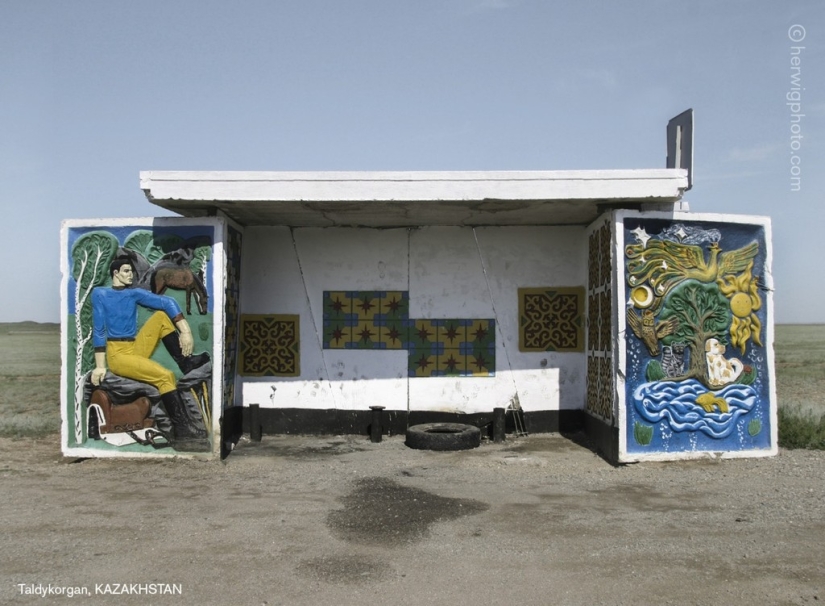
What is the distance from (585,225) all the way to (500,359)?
2205mm

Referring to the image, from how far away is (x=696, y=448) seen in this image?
350 inches

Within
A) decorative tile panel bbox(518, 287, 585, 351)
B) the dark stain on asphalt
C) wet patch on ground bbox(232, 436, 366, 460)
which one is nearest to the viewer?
the dark stain on asphalt

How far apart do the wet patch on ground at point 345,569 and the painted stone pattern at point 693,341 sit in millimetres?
4366

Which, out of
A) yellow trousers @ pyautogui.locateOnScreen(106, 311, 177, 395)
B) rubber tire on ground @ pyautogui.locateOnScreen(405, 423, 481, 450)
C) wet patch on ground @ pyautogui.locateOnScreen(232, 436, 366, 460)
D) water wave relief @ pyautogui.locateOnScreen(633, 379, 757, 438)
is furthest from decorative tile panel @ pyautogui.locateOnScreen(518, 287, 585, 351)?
yellow trousers @ pyautogui.locateOnScreen(106, 311, 177, 395)

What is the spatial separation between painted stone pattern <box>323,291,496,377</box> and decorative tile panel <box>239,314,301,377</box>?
48 centimetres

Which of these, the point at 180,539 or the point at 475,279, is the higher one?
the point at 475,279

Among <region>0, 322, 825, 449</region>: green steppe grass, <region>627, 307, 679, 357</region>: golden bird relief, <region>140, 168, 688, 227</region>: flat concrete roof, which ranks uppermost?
<region>140, 168, 688, 227</region>: flat concrete roof

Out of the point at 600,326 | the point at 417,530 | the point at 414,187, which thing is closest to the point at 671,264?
the point at 600,326

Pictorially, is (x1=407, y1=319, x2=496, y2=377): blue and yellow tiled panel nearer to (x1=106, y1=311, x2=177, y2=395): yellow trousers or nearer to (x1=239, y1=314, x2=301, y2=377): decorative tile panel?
(x1=239, y1=314, x2=301, y2=377): decorative tile panel

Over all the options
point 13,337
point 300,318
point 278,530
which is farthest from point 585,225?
point 13,337

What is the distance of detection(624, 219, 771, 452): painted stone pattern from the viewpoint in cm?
884

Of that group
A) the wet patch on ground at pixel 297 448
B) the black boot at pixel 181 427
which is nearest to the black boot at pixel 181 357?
the black boot at pixel 181 427

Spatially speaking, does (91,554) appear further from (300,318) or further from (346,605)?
(300,318)

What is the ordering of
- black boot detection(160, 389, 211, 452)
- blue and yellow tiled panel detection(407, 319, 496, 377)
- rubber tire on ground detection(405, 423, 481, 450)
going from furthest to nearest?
blue and yellow tiled panel detection(407, 319, 496, 377) → rubber tire on ground detection(405, 423, 481, 450) → black boot detection(160, 389, 211, 452)
